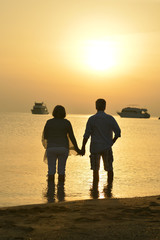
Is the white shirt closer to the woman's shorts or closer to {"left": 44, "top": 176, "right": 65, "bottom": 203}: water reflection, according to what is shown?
the woman's shorts

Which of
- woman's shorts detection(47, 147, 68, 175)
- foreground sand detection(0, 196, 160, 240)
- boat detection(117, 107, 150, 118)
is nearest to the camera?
foreground sand detection(0, 196, 160, 240)

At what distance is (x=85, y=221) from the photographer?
602cm

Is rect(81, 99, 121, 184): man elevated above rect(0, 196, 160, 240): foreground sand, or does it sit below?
above

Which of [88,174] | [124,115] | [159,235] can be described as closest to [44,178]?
[88,174]

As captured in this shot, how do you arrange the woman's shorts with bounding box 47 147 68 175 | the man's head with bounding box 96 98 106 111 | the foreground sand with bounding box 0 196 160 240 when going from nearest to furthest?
the foreground sand with bounding box 0 196 160 240
the man's head with bounding box 96 98 106 111
the woman's shorts with bounding box 47 147 68 175

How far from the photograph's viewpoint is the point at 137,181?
45.0ft

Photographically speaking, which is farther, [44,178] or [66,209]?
[44,178]

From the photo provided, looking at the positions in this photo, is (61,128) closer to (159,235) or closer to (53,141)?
(53,141)

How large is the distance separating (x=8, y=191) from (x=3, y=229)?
566 centimetres

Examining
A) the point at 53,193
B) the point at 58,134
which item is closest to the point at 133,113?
the point at 53,193

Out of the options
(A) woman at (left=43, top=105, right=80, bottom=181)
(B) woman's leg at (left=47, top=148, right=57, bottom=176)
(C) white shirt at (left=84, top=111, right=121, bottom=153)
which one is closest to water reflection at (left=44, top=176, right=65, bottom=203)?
(B) woman's leg at (left=47, top=148, right=57, bottom=176)

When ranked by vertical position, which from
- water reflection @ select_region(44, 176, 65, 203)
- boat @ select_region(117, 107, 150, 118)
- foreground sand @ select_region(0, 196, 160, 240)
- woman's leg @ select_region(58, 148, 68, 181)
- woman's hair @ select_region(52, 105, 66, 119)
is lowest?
water reflection @ select_region(44, 176, 65, 203)

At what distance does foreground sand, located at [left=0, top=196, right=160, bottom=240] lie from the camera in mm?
5176

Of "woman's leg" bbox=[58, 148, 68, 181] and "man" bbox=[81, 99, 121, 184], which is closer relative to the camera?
"man" bbox=[81, 99, 121, 184]
